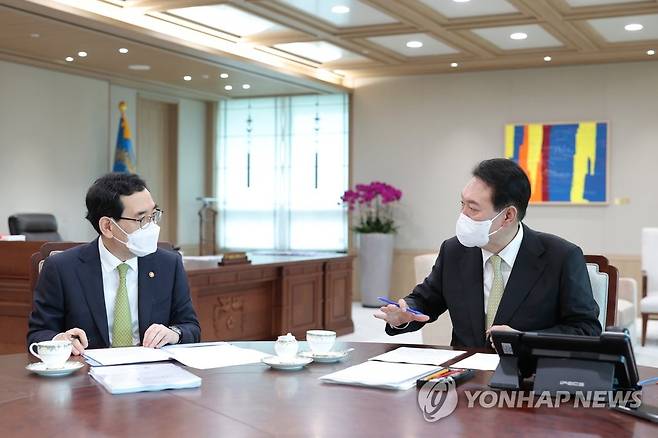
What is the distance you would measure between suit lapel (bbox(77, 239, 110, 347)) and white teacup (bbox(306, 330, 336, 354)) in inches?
30.5

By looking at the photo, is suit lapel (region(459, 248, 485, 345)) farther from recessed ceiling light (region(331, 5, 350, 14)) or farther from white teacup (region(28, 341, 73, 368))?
recessed ceiling light (region(331, 5, 350, 14))

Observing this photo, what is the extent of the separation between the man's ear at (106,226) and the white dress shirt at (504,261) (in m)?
1.29

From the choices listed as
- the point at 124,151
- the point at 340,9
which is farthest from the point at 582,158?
the point at 124,151

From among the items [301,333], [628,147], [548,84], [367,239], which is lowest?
[301,333]

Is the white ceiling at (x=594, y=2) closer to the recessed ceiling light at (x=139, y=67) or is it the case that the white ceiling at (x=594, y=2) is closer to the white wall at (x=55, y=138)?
the recessed ceiling light at (x=139, y=67)

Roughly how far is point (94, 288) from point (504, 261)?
1.40 metres

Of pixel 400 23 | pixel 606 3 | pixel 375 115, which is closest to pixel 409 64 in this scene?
pixel 375 115

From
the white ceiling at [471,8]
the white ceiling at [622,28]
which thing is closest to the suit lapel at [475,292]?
the white ceiling at [471,8]

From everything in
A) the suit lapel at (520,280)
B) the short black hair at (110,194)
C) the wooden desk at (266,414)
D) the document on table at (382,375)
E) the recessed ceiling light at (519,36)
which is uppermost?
the recessed ceiling light at (519,36)

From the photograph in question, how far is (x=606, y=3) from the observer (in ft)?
24.7

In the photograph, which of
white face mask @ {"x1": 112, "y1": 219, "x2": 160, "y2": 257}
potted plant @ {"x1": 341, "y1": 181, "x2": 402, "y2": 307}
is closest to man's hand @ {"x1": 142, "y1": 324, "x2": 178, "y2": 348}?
white face mask @ {"x1": 112, "y1": 219, "x2": 160, "y2": 257}

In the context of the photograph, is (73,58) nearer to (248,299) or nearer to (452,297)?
(248,299)

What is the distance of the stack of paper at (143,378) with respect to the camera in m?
2.09

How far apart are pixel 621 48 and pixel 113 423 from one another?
28.3ft
